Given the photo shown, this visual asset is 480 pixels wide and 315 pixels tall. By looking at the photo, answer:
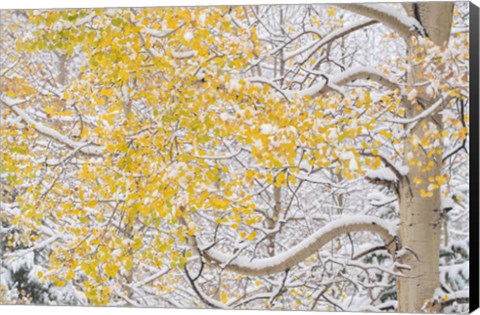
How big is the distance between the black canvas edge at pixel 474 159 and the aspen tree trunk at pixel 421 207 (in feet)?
0.63

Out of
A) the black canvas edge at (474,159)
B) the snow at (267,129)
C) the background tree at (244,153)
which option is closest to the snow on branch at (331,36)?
the background tree at (244,153)

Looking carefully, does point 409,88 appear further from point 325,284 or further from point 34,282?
point 34,282

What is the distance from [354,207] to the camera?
818cm

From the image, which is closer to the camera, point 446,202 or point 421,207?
point 446,202

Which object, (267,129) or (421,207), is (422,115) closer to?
(421,207)

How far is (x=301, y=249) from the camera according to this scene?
8.34 metres

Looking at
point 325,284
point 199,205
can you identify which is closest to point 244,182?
point 199,205

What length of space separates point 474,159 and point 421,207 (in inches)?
19.9

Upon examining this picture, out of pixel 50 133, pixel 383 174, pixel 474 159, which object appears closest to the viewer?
pixel 474 159

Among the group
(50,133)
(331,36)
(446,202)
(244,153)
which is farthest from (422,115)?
(50,133)

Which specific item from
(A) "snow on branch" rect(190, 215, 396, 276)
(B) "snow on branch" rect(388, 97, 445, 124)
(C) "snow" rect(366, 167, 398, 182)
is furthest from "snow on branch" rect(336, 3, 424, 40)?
(A) "snow on branch" rect(190, 215, 396, 276)

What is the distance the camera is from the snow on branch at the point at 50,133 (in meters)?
8.59

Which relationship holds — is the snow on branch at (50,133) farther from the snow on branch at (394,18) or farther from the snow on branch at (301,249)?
the snow on branch at (394,18)

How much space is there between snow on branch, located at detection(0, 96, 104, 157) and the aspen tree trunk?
219 cm
